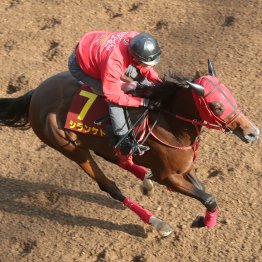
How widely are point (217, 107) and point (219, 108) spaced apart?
0.02 metres

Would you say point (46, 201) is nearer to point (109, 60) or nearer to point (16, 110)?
point (16, 110)

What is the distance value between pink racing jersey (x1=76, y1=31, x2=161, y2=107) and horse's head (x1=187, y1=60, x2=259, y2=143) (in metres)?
0.70

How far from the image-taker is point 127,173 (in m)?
7.22

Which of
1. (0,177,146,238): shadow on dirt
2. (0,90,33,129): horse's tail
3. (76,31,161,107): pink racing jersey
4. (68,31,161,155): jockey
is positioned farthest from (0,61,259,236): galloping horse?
(0,177,146,238): shadow on dirt

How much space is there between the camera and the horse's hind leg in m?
6.24

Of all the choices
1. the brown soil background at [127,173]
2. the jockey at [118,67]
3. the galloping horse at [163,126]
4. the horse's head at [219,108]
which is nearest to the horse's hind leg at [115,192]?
the galloping horse at [163,126]

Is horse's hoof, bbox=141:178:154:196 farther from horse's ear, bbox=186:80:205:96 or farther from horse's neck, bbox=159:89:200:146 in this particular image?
horse's ear, bbox=186:80:205:96

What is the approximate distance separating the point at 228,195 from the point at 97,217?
156 centimetres

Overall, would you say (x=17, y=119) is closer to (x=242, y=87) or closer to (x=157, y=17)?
(x=242, y=87)

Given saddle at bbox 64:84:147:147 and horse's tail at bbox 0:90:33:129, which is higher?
saddle at bbox 64:84:147:147

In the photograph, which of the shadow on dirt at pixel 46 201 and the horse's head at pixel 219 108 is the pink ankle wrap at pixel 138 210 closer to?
the shadow on dirt at pixel 46 201

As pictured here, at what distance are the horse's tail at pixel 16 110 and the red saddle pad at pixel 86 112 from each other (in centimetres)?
84

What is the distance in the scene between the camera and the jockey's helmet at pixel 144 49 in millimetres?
5318

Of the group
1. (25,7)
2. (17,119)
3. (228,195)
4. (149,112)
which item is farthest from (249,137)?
(25,7)
